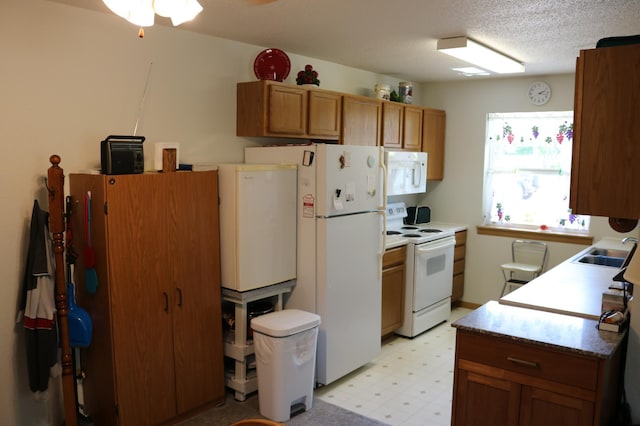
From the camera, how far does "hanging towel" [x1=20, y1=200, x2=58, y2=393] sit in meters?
2.71

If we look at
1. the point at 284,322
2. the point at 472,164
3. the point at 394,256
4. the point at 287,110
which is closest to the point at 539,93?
the point at 472,164

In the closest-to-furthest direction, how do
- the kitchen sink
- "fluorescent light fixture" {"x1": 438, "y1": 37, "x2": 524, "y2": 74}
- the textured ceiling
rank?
the textured ceiling
"fluorescent light fixture" {"x1": 438, "y1": 37, "x2": 524, "y2": 74}
the kitchen sink

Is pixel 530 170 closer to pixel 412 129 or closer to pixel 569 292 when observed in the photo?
pixel 412 129

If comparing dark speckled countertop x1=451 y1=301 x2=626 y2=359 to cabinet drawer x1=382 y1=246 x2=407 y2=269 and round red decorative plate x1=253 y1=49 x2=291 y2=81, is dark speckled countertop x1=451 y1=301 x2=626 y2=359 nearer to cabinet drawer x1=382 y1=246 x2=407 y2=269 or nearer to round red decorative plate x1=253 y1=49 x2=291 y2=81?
cabinet drawer x1=382 y1=246 x2=407 y2=269

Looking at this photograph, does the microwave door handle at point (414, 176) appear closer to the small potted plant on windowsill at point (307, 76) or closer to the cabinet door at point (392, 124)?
the cabinet door at point (392, 124)

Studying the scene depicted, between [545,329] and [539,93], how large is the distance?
3551 mm

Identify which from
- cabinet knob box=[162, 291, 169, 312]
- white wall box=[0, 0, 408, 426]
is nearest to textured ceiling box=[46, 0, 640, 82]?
white wall box=[0, 0, 408, 426]

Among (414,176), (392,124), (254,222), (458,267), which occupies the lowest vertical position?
(458,267)

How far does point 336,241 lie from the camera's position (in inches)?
142

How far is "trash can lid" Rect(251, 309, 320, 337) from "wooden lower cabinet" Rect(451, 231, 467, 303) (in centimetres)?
255

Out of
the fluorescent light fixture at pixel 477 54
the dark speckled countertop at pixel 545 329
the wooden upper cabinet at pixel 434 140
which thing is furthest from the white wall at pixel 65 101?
the wooden upper cabinet at pixel 434 140

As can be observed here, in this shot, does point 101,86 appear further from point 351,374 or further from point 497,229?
point 497,229

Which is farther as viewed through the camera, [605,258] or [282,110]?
[605,258]

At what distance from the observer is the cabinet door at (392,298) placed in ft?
14.5
